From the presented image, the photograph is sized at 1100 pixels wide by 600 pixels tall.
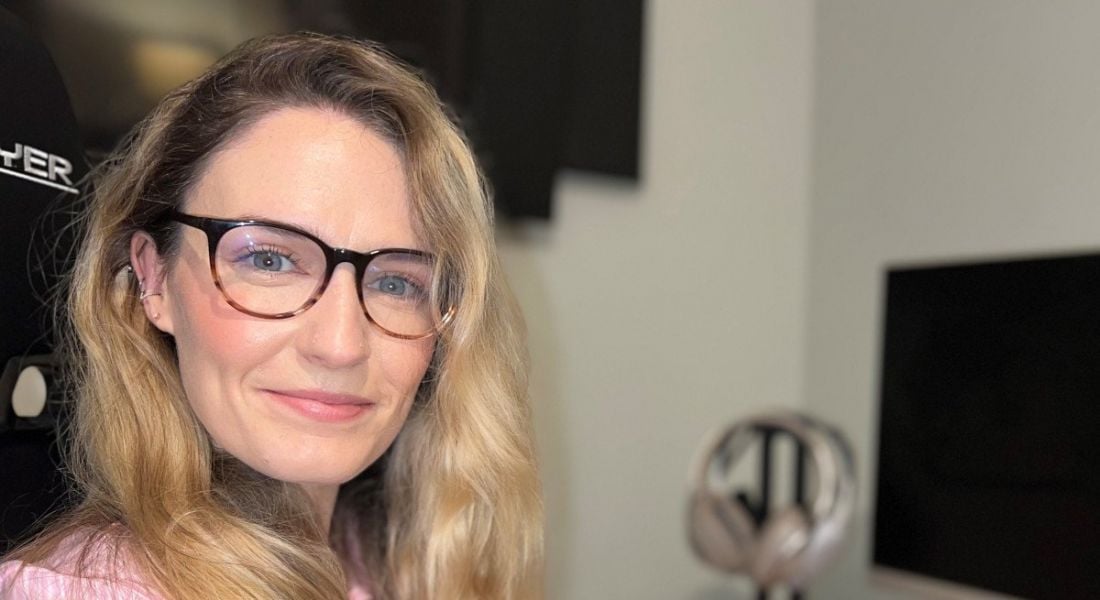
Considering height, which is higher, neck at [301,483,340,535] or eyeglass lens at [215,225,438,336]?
eyeglass lens at [215,225,438,336]

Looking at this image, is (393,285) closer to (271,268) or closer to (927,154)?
(271,268)

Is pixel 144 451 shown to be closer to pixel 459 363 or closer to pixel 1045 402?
pixel 459 363

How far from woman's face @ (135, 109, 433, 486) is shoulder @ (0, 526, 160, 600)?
0.12 metres

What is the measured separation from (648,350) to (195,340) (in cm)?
115

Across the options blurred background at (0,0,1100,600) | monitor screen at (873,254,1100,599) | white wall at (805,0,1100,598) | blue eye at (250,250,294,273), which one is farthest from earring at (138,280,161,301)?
white wall at (805,0,1100,598)

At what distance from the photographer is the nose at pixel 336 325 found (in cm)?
79

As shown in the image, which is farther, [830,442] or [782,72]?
[782,72]

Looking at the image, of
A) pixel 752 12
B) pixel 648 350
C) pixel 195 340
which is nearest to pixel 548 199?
pixel 648 350

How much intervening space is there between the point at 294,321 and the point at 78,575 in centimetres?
24

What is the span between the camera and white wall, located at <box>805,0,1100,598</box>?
5.12 feet

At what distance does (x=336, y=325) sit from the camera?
795 millimetres

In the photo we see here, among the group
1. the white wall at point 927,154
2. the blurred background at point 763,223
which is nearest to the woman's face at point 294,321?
the blurred background at point 763,223

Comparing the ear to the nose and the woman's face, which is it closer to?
the woman's face

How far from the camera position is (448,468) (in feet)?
3.27
